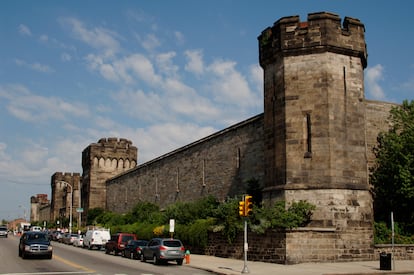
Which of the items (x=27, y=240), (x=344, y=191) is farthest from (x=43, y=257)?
(x=344, y=191)

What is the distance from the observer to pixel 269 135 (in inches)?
1205

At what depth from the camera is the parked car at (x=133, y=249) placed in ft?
102

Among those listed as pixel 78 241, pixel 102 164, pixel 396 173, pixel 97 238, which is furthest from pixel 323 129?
pixel 102 164

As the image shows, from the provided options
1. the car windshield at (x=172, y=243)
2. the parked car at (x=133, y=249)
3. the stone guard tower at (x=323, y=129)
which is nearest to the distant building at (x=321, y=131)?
the stone guard tower at (x=323, y=129)

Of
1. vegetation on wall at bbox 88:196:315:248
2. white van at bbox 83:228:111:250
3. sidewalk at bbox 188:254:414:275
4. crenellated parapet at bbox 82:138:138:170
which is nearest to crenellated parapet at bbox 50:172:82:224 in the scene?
crenellated parapet at bbox 82:138:138:170

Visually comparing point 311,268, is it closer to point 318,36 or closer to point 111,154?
point 318,36

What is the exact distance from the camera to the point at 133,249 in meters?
31.7

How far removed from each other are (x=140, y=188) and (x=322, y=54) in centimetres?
3790

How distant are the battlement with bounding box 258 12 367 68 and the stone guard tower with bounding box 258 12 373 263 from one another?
0.06 meters

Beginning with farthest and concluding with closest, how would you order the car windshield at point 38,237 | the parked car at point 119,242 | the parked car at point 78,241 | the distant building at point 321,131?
the parked car at point 78,241 < the parked car at point 119,242 < the car windshield at point 38,237 < the distant building at point 321,131

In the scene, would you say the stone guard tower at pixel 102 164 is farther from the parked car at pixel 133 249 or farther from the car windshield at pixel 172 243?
the car windshield at pixel 172 243

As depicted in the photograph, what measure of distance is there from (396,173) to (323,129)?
5.91m

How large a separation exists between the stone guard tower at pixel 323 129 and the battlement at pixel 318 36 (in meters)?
0.06

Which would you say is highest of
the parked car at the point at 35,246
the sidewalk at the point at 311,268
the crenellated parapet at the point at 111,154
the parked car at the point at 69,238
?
the crenellated parapet at the point at 111,154
